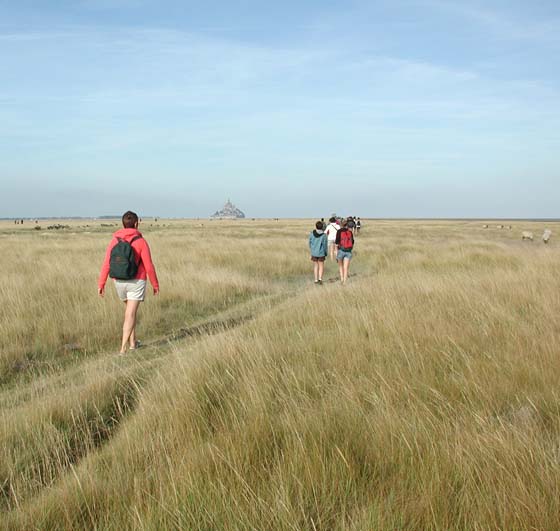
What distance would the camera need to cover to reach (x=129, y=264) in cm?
698

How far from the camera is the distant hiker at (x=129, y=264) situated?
22.9ft

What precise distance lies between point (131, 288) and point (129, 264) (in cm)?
47

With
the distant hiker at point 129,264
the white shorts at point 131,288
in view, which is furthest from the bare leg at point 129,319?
the white shorts at point 131,288

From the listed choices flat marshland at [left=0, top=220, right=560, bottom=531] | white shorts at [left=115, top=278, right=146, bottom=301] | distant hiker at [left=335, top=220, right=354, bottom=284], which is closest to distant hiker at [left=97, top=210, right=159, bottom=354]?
white shorts at [left=115, top=278, right=146, bottom=301]

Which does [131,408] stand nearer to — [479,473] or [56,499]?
[56,499]

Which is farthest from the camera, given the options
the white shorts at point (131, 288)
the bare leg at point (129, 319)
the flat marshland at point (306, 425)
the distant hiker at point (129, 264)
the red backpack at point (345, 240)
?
the red backpack at point (345, 240)

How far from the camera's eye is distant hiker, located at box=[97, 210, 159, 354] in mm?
6965

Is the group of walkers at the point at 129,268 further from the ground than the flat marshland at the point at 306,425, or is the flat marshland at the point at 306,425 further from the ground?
the group of walkers at the point at 129,268

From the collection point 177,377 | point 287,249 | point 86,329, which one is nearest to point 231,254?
point 287,249

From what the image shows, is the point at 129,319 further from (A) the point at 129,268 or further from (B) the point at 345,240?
(B) the point at 345,240

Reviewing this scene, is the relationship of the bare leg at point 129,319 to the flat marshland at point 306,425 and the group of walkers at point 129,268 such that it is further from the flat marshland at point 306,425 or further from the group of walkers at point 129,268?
the flat marshland at point 306,425

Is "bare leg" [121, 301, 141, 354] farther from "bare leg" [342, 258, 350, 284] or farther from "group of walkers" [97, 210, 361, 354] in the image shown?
"bare leg" [342, 258, 350, 284]

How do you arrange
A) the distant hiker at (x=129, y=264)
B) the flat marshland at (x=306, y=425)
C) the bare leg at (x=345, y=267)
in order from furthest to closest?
the bare leg at (x=345, y=267), the distant hiker at (x=129, y=264), the flat marshland at (x=306, y=425)

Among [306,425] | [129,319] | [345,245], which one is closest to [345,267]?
[345,245]
